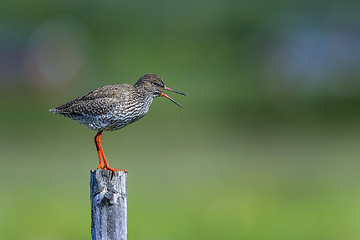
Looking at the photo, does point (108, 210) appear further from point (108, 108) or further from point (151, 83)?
point (151, 83)

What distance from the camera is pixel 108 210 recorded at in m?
5.07

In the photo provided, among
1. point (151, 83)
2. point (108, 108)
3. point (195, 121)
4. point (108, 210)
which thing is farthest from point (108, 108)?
point (195, 121)

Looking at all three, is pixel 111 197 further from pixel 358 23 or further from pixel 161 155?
pixel 358 23

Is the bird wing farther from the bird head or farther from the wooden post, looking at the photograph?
the wooden post

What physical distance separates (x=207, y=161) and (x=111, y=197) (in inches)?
334

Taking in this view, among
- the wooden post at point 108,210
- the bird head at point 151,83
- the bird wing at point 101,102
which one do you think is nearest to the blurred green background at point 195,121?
the bird head at point 151,83

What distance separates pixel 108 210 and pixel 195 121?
39.3ft

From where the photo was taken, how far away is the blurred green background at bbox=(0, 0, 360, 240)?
938 cm

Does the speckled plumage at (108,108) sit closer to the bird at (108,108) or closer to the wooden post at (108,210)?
the bird at (108,108)

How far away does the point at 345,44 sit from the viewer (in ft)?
85.0

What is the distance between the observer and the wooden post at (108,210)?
200 inches

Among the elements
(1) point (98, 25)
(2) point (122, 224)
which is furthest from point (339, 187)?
(1) point (98, 25)

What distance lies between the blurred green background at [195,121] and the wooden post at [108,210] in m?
3.34

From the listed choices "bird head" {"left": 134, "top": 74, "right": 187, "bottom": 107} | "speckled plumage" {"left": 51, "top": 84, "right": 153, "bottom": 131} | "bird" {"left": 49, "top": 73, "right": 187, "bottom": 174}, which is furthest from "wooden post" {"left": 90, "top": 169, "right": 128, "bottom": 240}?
"bird head" {"left": 134, "top": 74, "right": 187, "bottom": 107}
